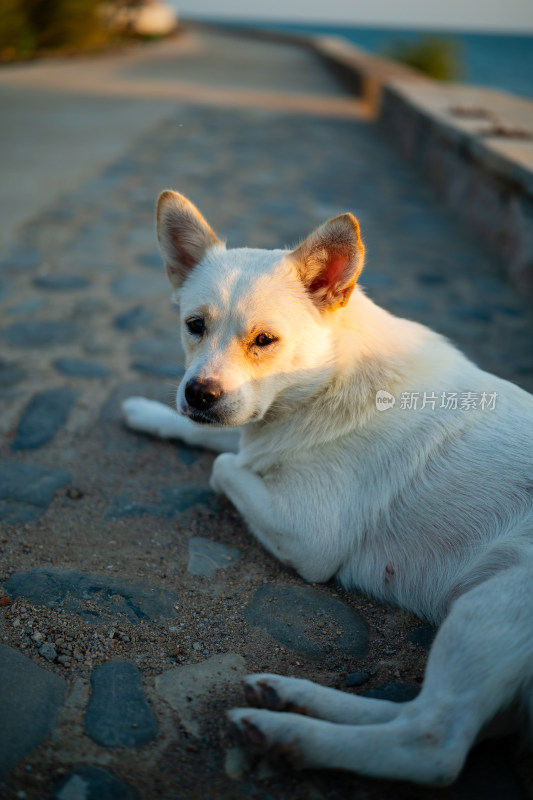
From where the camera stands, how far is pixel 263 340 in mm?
2418

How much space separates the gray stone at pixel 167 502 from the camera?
109 inches

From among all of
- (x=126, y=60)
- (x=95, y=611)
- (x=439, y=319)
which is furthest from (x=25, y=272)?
(x=126, y=60)

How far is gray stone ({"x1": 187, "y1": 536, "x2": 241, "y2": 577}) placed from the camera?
2469mm

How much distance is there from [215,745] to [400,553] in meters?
0.91

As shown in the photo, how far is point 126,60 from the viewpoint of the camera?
59.0ft

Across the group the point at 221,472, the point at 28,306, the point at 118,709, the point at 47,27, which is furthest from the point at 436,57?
the point at 118,709

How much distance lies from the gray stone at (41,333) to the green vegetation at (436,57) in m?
17.4

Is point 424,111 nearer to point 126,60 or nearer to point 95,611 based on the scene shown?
point 95,611

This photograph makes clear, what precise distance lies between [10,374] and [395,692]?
2.71 metres

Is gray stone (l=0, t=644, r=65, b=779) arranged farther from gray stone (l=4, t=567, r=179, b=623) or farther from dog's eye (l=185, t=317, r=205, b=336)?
dog's eye (l=185, t=317, r=205, b=336)

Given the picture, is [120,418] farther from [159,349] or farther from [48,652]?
[48,652]

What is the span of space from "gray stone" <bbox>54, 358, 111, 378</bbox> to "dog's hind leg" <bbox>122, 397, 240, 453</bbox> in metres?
0.49

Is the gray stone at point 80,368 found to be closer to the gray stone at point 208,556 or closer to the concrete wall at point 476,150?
the gray stone at point 208,556

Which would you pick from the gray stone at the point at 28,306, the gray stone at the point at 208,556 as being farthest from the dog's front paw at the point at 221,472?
the gray stone at the point at 28,306
